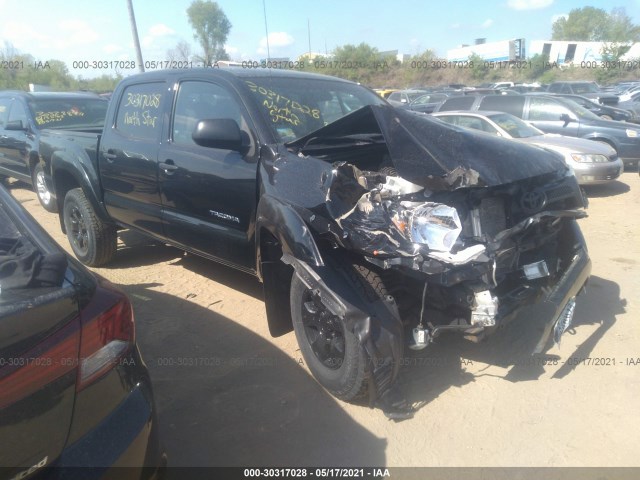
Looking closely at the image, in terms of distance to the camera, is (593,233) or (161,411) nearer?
(161,411)

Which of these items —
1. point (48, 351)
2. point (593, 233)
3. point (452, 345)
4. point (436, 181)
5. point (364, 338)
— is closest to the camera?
point (48, 351)

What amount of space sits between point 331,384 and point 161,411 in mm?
1023

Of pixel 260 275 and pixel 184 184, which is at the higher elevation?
pixel 184 184

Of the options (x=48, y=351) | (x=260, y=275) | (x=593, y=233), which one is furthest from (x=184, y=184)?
(x=593, y=233)

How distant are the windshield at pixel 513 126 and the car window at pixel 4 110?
26.4 ft

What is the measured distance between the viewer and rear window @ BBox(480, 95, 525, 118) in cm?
1009

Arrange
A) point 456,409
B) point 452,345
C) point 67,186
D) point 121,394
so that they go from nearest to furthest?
point 121,394 → point 456,409 → point 452,345 → point 67,186

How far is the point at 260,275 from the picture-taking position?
3.35 metres

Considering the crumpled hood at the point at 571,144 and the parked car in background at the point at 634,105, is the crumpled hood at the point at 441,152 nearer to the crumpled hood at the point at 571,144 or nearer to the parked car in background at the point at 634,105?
the crumpled hood at the point at 571,144

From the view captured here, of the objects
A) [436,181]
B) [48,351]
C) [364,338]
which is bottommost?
[364,338]

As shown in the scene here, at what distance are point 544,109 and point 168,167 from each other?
876cm

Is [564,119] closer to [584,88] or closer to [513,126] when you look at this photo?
[513,126]

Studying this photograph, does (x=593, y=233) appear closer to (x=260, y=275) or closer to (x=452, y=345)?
(x=452, y=345)

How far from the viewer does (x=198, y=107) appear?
150 inches
